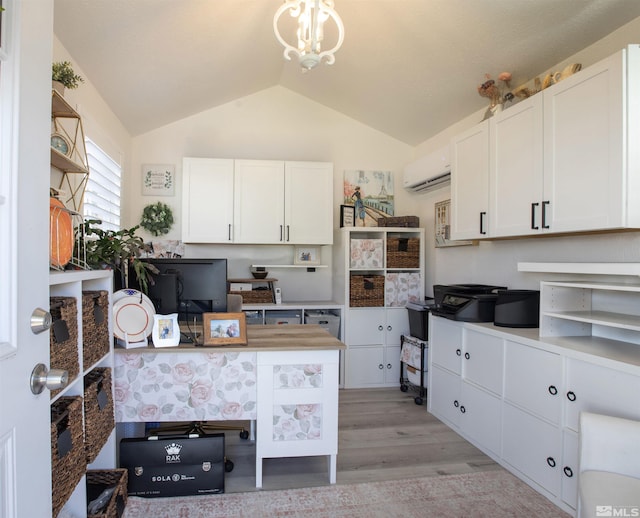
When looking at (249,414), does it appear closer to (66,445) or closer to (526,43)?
(66,445)

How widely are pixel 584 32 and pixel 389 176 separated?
2.47 meters

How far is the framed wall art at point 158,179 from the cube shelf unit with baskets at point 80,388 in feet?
8.20

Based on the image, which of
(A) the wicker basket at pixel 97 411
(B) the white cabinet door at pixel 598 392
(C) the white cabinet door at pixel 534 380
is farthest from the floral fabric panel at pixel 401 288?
(A) the wicker basket at pixel 97 411

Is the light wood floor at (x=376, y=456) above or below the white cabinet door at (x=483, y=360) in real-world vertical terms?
below

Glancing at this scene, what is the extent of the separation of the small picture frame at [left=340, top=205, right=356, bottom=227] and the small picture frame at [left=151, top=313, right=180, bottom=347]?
2.66 metres

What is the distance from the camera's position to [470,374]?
2875mm

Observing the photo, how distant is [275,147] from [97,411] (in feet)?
11.2

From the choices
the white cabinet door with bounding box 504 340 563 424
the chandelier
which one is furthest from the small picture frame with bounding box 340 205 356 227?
the chandelier

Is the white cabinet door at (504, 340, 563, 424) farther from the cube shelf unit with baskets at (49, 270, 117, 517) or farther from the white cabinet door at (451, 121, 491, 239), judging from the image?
the cube shelf unit with baskets at (49, 270, 117, 517)

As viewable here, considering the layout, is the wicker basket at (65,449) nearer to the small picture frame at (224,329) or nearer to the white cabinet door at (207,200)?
the small picture frame at (224,329)

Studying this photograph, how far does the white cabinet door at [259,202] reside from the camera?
4.12 metres

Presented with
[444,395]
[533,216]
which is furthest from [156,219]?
[533,216]

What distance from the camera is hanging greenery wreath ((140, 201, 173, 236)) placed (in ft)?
13.8

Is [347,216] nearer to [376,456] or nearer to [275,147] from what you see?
[275,147]
